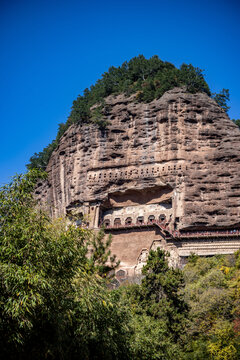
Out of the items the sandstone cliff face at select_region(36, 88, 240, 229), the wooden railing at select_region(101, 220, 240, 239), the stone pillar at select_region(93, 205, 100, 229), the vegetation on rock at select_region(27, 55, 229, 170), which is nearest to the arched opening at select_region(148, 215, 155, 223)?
the wooden railing at select_region(101, 220, 240, 239)

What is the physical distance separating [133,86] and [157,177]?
13468 mm

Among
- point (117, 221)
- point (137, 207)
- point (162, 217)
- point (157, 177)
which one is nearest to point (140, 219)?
point (137, 207)

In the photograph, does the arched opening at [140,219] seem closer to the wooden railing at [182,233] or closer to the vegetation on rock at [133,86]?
the wooden railing at [182,233]

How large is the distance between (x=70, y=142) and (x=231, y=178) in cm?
1837

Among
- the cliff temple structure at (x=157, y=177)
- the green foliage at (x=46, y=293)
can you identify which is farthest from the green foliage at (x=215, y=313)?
the cliff temple structure at (x=157, y=177)

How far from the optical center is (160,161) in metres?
48.3

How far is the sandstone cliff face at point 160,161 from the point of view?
4512 centimetres

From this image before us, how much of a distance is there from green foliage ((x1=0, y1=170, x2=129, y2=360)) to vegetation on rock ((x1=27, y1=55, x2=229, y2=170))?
3579 centimetres

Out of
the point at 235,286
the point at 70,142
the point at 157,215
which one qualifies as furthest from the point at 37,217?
the point at 70,142

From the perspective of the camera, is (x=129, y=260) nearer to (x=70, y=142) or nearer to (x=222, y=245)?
(x=222, y=245)

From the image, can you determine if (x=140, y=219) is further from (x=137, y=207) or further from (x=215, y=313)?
(x=215, y=313)

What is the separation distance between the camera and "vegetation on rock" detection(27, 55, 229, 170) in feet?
173

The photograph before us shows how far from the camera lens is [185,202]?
45406 millimetres

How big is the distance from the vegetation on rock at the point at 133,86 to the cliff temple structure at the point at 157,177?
1168mm
